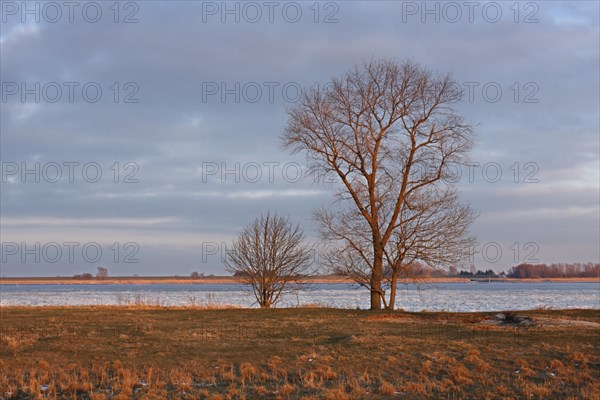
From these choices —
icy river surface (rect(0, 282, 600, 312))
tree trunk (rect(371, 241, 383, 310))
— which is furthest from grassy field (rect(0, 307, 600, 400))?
icy river surface (rect(0, 282, 600, 312))

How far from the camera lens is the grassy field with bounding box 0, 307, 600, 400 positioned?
12.3 metres

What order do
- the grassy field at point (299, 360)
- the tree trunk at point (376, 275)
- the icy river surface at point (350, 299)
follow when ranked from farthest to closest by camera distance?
the icy river surface at point (350, 299), the tree trunk at point (376, 275), the grassy field at point (299, 360)

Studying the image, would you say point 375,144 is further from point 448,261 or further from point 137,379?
point 137,379

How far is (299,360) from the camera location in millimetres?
14867

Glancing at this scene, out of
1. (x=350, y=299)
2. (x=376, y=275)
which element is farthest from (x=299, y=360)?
(x=350, y=299)

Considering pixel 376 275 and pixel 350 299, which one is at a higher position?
pixel 376 275

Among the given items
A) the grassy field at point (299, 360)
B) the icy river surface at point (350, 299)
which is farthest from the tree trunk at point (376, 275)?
the grassy field at point (299, 360)

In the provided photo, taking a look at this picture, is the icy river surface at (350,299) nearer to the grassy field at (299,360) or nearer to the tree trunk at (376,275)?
the tree trunk at (376,275)

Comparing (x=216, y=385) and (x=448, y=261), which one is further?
(x=448, y=261)

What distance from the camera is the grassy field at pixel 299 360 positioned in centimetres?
1234

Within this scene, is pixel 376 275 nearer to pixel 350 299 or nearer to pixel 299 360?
pixel 299 360

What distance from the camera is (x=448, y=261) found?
93.8ft

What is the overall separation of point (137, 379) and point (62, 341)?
4.98 metres

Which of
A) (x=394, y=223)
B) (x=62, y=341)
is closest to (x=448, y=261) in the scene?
(x=394, y=223)
